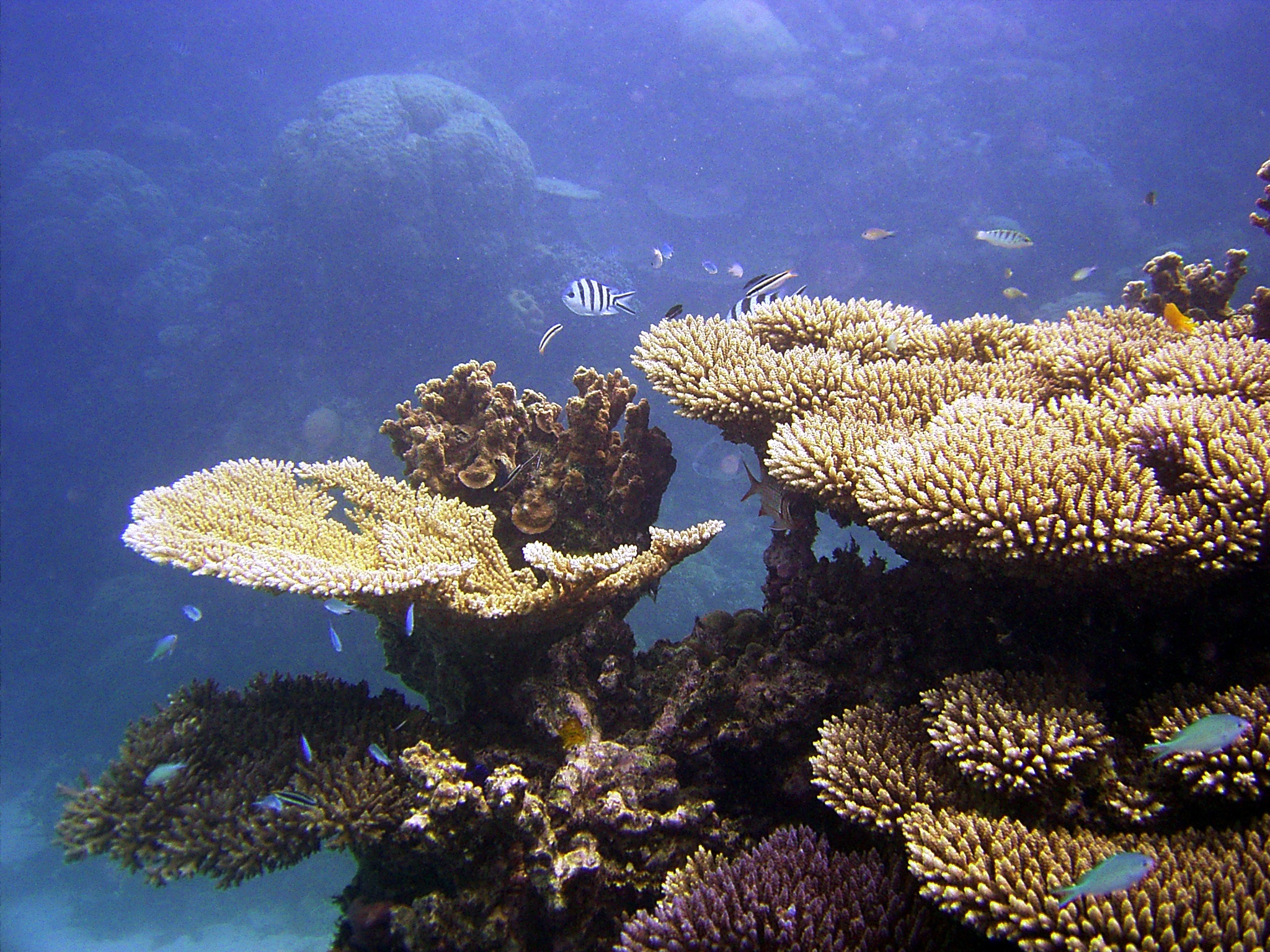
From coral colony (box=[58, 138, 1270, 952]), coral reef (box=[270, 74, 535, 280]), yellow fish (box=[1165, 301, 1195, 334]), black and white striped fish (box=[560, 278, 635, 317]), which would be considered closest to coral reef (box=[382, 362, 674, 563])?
coral colony (box=[58, 138, 1270, 952])

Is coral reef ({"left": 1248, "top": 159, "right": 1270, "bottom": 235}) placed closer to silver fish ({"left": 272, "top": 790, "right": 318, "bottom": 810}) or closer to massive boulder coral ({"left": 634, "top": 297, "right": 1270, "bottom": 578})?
massive boulder coral ({"left": 634, "top": 297, "right": 1270, "bottom": 578})

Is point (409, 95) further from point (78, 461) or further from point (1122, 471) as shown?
point (1122, 471)

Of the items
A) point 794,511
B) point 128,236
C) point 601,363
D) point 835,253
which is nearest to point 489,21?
point 128,236

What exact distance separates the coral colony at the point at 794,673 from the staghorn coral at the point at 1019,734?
0.05ft

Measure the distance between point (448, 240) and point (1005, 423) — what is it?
20685 mm

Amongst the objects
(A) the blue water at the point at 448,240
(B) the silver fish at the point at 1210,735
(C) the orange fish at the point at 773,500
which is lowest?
(B) the silver fish at the point at 1210,735

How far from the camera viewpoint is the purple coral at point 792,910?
6.90 feet

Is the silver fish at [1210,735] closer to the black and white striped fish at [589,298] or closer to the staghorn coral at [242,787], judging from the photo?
the staghorn coral at [242,787]

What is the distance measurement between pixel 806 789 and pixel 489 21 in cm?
4382

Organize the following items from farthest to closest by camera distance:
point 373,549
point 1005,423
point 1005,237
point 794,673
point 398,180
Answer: point 398,180 → point 1005,237 → point 373,549 → point 794,673 → point 1005,423

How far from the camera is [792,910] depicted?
6.88 feet

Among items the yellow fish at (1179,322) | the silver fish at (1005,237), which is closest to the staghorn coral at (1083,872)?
the yellow fish at (1179,322)

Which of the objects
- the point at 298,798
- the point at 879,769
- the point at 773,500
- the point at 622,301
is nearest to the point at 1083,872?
the point at 879,769

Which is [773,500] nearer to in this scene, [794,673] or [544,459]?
[794,673]
